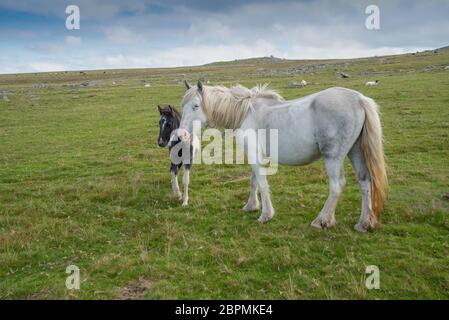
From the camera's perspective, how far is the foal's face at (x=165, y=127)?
921cm

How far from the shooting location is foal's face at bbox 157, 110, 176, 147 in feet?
30.2

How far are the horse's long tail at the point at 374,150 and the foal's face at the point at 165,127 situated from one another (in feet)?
15.8

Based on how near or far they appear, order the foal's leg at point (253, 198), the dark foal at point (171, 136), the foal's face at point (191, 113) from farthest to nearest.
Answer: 1. the dark foal at point (171, 136)
2. the foal's leg at point (253, 198)
3. the foal's face at point (191, 113)

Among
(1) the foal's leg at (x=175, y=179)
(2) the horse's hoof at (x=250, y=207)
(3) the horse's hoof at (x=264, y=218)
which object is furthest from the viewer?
(1) the foal's leg at (x=175, y=179)

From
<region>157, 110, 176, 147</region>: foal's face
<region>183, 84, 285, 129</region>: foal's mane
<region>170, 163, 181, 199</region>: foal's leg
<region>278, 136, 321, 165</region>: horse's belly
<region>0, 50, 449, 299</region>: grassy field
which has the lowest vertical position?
<region>0, 50, 449, 299</region>: grassy field

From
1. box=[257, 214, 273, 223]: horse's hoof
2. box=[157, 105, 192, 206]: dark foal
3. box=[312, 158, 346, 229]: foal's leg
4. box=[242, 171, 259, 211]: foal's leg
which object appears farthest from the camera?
box=[157, 105, 192, 206]: dark foal

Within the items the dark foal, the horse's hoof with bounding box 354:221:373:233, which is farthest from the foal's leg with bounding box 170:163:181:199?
the horse's hoof with bounding box 354:221:373:233

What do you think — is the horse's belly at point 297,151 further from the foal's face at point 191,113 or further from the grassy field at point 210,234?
the foal's face at point 191,113

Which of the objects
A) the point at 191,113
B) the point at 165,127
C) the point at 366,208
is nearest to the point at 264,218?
the point at 366,208

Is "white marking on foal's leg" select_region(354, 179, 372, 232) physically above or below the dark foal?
A: below

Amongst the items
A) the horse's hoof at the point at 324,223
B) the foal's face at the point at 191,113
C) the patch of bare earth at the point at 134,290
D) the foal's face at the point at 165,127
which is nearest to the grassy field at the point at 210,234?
the patch of bare earth at the point at 134,290

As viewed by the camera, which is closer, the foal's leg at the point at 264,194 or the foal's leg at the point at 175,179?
the foal's leg at the point at 264,194

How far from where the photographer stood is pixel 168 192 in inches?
400

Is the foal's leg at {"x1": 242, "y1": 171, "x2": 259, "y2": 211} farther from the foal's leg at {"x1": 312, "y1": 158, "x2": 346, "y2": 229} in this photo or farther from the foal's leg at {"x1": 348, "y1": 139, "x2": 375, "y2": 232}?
the foal's leg at {"x1": 348, "y1": 139, "x2": 375, "y2": 232}
